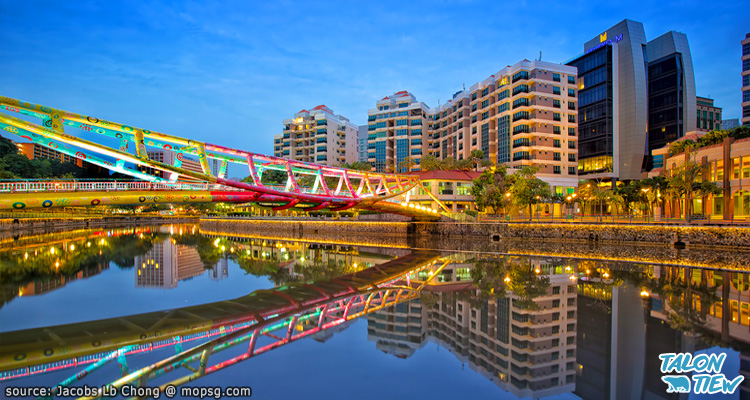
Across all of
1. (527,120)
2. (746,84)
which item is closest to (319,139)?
(527,120)

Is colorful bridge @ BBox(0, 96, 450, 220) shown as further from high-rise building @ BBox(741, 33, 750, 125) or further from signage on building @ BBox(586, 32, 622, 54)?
signage on building @ BBox(586, 32, 622, 54)

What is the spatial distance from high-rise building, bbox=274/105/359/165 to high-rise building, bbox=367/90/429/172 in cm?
1282

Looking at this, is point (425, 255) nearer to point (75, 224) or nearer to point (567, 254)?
point (567, 254)

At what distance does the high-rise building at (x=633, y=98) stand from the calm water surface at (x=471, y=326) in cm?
6426

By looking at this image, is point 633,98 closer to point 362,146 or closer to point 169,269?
point 362,146

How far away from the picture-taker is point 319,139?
107625 mm

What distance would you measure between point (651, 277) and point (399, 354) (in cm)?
1637

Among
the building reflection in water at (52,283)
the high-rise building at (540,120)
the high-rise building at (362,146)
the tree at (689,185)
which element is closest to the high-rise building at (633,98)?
the high-rise building at (540,120)

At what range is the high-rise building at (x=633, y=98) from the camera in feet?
249

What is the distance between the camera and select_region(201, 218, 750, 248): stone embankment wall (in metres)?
32.9

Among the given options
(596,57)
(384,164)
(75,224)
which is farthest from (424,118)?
(75,224)

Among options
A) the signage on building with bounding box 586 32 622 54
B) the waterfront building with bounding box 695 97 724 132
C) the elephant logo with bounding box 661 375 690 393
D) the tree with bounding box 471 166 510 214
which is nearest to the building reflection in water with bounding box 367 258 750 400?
the elephant logo with bounding box 661 375 690 393

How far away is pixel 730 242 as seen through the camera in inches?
1251

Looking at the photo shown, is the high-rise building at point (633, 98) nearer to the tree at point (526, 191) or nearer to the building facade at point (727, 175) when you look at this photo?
the building facade at point (727, 175)
